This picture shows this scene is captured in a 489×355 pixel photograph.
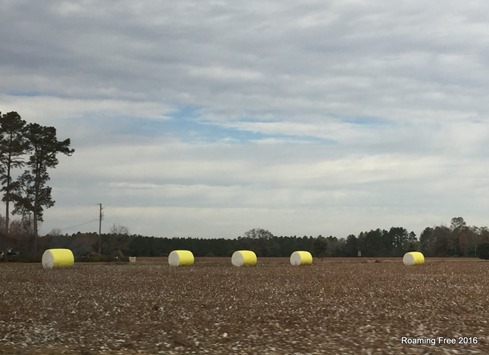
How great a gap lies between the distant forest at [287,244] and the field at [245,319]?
71285 mm

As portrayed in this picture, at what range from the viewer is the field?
14.8 metres

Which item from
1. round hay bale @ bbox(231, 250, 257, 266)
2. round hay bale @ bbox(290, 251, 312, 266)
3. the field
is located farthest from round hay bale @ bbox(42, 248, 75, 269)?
round hay bale @ bbox(290, 251, 312, 266)

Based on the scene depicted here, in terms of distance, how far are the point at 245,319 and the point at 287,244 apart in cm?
12152

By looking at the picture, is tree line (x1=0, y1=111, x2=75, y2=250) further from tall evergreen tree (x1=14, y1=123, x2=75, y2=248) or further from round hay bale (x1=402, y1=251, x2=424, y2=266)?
round hay bale (x1=402, y1=251, x2=424, y2=266)

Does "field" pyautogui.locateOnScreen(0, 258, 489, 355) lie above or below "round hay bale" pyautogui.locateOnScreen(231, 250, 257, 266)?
below

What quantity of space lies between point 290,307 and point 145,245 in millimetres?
104662

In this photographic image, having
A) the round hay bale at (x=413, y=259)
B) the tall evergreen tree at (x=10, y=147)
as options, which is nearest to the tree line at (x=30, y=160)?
the tall evergreen tree at (x=10, y=147)

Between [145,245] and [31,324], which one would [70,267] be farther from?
[145,245]

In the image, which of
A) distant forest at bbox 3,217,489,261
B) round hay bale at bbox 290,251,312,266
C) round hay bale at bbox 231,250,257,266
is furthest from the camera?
distant forest at bbox 3,217,489,261

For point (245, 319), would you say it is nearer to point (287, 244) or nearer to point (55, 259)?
point (55, 259)

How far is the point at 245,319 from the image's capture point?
744 inches

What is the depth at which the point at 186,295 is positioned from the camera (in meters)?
26.2

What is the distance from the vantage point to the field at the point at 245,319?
48.4 ft

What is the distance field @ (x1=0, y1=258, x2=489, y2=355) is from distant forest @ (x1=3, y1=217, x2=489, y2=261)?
71.3m
